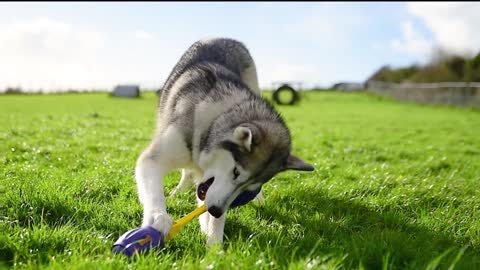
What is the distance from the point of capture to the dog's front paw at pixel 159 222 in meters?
3.09

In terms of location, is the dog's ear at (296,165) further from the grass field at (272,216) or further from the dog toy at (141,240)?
the dog toy at (141,240)

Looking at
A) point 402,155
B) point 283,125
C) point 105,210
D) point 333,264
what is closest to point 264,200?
point 283,125

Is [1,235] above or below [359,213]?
above

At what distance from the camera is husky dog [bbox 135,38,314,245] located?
3.42 meters

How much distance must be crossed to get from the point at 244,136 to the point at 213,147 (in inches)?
15.3

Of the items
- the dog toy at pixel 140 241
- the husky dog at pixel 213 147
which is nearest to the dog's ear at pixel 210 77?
the husky dog at pixel 213 147

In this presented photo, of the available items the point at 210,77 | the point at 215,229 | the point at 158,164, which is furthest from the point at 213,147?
the point at 210,77

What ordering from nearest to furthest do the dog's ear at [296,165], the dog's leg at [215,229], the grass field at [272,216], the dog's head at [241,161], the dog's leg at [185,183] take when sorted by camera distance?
the grass field at [272,216], the dog's leg at [215,229], the dog's head at [241,161], the dog's ear at [296,165], the dog's leg at [185,183]

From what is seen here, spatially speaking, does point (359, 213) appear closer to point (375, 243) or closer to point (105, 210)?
point (375, 243)

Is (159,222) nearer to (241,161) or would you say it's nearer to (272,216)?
(241,161)

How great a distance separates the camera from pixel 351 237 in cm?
335

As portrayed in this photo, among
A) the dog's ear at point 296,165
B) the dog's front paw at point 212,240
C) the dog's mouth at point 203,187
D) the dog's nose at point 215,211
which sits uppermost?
the dog's ear at point 296,165

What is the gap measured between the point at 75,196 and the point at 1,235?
1.28 metres

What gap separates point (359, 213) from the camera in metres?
4.27
